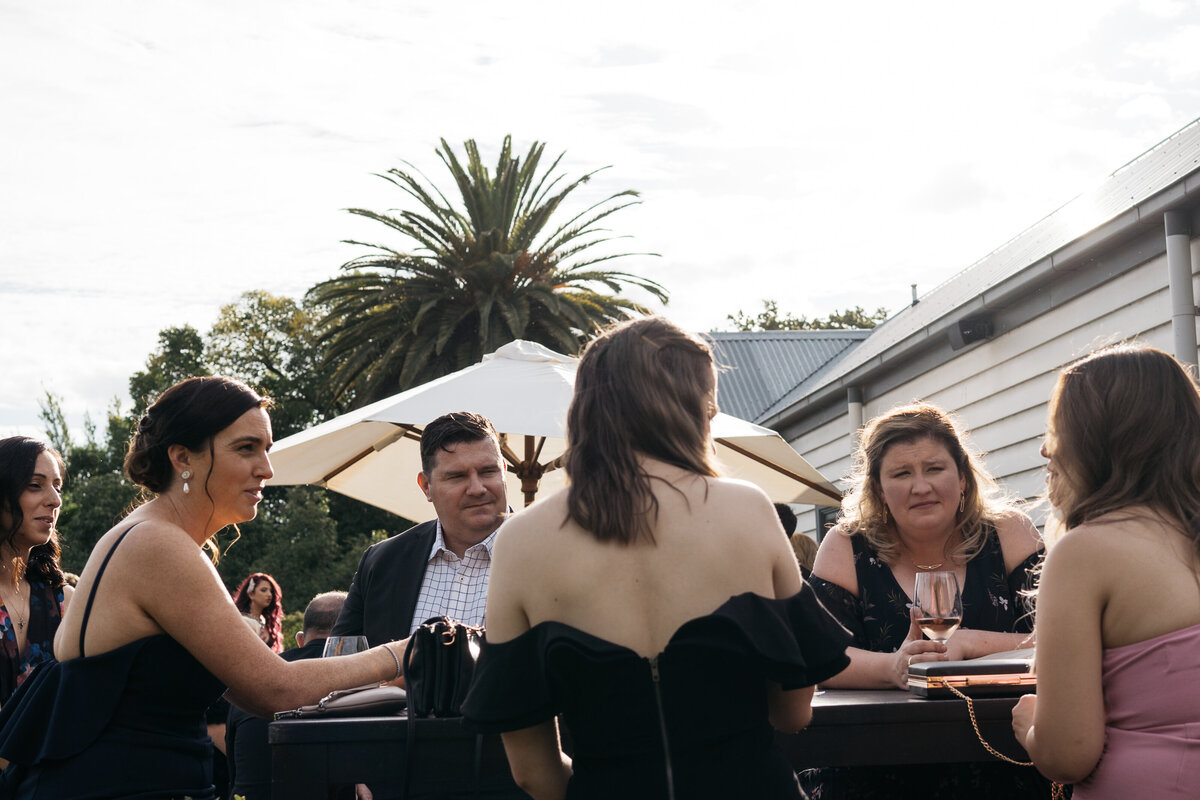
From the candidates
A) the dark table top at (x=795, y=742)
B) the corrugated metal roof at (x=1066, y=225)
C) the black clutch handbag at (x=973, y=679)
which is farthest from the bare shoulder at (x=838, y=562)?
the corrugated metal roof at (x=1066, y=225)

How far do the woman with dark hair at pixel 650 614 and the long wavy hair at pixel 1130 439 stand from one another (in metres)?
0.68

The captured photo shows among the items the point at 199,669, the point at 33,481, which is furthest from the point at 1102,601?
the point at 33,481

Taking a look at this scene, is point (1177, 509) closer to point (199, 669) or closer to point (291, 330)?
point (199, 669)

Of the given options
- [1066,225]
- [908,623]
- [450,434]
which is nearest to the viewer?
[908,623]

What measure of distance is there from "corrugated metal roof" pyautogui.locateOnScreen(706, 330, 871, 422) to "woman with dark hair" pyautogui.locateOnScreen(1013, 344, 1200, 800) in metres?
19.7

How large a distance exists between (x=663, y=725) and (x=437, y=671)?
2.49 feet

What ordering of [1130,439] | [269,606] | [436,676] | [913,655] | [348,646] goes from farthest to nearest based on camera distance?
[269,606]
[913,655]
[348,646]
[436,676]
[1130,439]

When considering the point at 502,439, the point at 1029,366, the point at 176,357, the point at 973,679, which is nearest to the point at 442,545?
the point at 973,679

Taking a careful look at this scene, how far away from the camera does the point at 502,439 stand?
9141 millimetres

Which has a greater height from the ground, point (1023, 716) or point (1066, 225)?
point (1066, 225)

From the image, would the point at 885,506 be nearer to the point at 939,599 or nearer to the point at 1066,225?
the point at 939,599

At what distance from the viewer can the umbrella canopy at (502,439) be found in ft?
22.0

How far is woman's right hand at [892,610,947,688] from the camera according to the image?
9.75 ft

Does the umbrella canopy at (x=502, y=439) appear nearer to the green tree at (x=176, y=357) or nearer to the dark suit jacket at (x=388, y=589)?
the dark suit jacket at (x=388, y=589)
